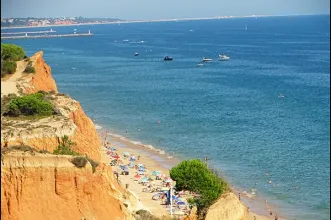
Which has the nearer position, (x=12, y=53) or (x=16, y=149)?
(x=16, y=149)

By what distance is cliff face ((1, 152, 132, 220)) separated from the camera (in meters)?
19.4

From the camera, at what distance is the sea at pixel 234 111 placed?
1823 inches

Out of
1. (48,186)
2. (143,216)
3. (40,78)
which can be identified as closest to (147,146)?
(40,78)

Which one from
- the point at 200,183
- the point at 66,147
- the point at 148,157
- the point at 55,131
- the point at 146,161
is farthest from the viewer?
the point at 148,157

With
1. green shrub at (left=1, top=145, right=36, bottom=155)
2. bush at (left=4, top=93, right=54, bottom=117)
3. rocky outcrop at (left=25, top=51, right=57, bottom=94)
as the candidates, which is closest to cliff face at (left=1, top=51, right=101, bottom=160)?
bush at (left=4, top=93, right=54, bottom=117)

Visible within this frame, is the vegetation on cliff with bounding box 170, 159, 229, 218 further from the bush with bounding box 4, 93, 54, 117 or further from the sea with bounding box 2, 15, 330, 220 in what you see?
the sea with bounding box 2, 15, 330, 220

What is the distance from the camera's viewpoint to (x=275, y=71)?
11931 cm

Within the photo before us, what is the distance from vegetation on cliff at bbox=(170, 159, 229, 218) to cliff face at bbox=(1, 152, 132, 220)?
8.35 meters

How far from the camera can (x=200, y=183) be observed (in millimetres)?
29594

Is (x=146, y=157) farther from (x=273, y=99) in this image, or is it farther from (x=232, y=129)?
(x=273, y=99)

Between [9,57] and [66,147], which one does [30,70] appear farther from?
[66,147]

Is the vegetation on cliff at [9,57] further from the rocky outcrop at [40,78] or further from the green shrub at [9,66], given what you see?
the rocky outcrop at [40,78]

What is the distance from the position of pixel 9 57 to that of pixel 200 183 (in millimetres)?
23605

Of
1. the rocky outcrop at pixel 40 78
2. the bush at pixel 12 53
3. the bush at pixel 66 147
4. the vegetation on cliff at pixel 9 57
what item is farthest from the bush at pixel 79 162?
the bush at pixel 12 53
